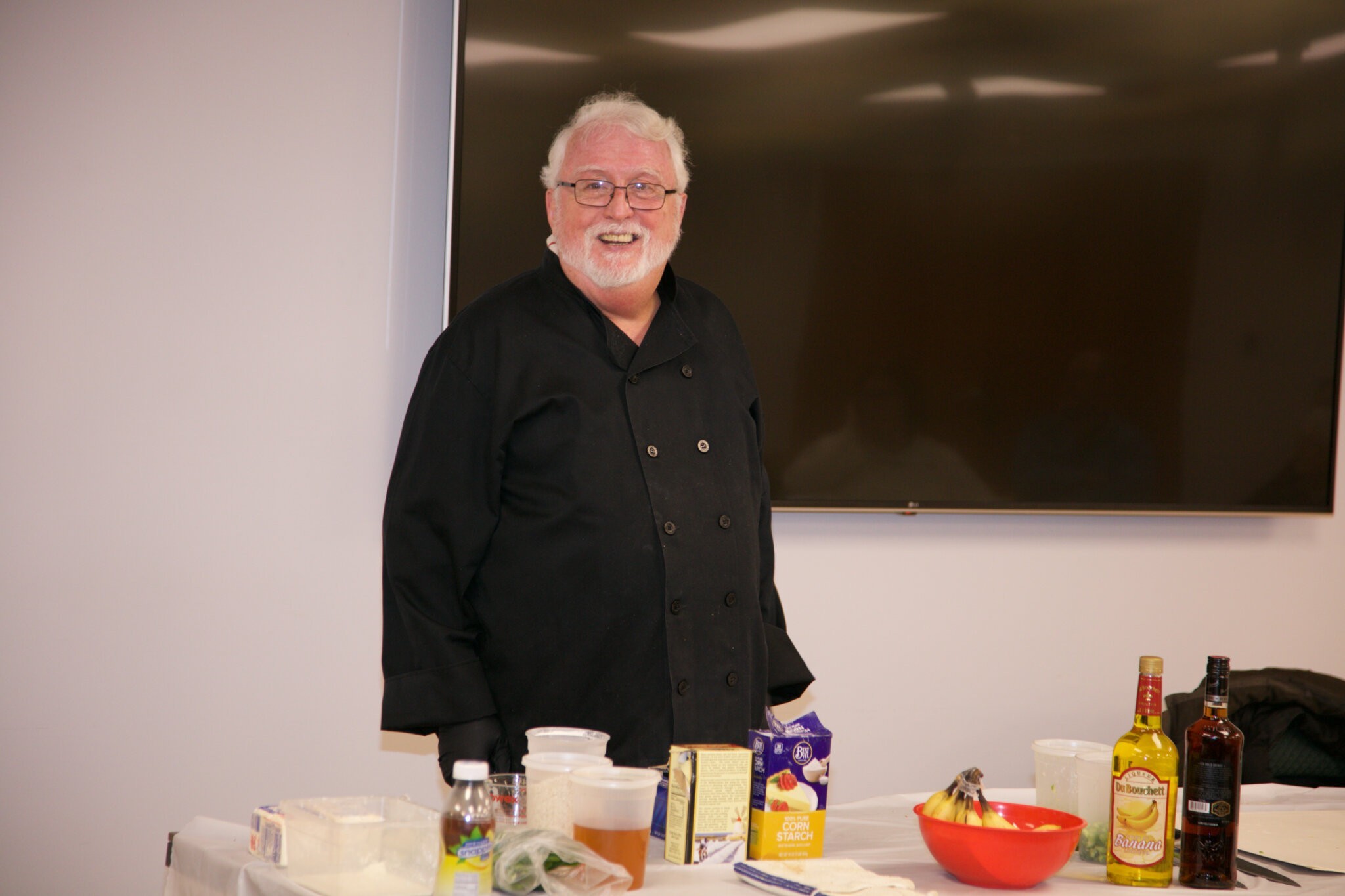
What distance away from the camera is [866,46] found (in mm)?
2893

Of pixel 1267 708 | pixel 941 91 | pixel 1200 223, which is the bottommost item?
pixel 1267 708

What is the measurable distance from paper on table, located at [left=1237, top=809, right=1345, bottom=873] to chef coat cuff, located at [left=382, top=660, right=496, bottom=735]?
3.43 ft

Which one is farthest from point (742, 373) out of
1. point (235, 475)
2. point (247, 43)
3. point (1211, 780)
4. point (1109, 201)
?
point (1109, 201)

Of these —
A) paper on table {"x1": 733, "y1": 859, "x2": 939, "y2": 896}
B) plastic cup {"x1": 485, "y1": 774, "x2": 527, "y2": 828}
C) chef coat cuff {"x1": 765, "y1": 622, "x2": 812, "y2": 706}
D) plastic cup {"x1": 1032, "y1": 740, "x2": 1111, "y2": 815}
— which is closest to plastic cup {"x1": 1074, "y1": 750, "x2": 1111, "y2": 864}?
plastic cup {"x1": 1032, "y1": 740, "x2": 1111, "y2": 815}

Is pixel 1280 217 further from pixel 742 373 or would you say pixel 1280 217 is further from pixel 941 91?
pixel 742 373

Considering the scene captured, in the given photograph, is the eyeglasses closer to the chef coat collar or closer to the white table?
the chef coat collar

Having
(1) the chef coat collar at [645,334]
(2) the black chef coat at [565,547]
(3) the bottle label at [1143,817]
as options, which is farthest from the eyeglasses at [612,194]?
(3) the bottle label at [1143,817]

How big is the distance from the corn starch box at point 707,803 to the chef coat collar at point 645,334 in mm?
708

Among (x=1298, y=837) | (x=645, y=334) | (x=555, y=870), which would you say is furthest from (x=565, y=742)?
(x=1298, y=837)

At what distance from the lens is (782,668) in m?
2.01

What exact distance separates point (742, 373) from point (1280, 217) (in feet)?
6.53

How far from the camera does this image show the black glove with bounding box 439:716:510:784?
1709 mm

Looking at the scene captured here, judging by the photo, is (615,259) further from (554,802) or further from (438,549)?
(554,802)

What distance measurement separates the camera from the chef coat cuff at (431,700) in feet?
5.61
